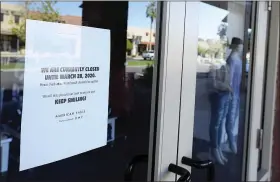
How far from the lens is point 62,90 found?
798 millimetres

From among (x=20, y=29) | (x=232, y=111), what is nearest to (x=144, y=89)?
(x=20, y=29)

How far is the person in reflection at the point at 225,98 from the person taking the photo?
146 centimetres

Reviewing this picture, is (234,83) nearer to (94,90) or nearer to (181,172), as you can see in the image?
(181,172)

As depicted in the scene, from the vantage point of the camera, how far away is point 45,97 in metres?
0.77

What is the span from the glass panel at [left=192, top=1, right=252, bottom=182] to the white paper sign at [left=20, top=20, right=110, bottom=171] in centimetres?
47

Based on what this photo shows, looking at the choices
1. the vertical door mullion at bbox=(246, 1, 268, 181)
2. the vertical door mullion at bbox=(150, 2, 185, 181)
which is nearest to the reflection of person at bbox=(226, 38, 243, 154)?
the vertical door mullion at bbox=(246, 1, 268, 181)

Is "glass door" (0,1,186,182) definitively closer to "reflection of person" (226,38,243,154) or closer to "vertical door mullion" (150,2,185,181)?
"vertical door mullion" (150,2,185,181)

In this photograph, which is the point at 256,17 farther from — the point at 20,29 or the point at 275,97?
the point at 20,29

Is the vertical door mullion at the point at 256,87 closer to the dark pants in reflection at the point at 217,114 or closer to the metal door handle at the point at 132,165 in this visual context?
the dark pants in reflection at the point at 217,114

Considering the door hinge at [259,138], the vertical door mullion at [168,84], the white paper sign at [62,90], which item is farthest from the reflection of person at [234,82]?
the white paper sign at [62,90]

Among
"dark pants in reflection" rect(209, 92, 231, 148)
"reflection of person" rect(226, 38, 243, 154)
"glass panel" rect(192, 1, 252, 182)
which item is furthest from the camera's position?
"reflection of person" rect(226, 38, 243, 154)

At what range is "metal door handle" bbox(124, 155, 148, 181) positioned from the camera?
1103 millimetres

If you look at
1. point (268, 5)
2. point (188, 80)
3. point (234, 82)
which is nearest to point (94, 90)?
point (188, 80)

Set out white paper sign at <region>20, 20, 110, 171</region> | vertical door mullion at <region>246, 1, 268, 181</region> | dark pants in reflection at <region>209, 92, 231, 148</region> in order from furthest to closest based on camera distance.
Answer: vertical door mullion at <region>246, 1, 268, 181</region>, dark pants in reflection at <region>209, 92, 231, 148</region>, white paper sign at <region>20, 20, 110, 171</region>
